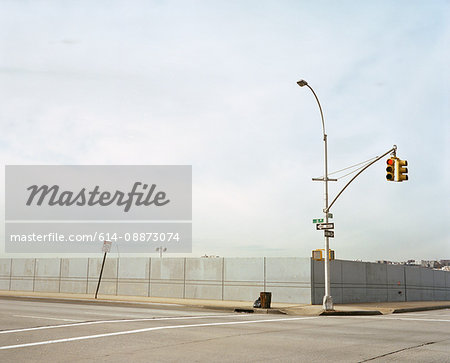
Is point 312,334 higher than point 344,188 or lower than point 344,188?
lower

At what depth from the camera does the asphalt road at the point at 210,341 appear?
10.1 m

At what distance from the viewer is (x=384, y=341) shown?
502 inches

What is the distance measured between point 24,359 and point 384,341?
8.10 meters

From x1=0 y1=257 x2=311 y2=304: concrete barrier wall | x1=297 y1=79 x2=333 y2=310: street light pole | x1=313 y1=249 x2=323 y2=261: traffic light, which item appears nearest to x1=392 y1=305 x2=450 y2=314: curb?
x1=297 y1=79 x2=333 y2=310: street light pole

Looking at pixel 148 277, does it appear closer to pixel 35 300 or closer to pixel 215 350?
pixel 35 300

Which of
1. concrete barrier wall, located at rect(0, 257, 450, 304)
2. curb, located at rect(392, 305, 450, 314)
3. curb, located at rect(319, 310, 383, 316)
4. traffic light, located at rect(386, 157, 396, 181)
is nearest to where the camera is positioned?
traffic light, located at rect(386, 157, 396, 181)

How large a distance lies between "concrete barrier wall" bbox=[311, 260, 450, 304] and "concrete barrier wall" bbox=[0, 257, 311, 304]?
4.96 ft

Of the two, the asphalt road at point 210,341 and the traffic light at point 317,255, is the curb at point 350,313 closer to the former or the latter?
the traffic light at point 317,255

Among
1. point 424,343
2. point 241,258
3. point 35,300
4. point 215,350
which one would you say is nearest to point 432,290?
point 241,258

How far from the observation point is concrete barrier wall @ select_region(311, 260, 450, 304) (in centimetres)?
2966

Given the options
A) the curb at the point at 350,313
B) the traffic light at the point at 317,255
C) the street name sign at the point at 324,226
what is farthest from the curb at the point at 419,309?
the street name sign at the point at 324,226

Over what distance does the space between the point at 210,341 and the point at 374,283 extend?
79.0 feet

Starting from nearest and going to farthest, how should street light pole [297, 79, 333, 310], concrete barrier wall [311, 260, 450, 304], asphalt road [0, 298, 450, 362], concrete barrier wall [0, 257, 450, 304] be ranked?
asphalt road [0, 298, 450, 362], street light pole [297, 79, 333, 310], concrete barrier wall [0, 257, 450, 304], concrete barrier wall [311, 260, 450, 304]

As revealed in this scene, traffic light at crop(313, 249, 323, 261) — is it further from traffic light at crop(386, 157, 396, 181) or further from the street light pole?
traffic light at crop(386, 157, 396, 181)
